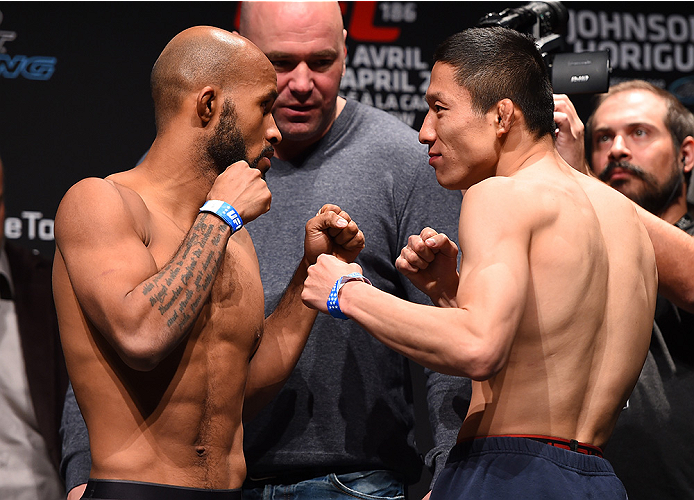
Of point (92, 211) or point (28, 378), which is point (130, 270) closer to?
point (92, 211)

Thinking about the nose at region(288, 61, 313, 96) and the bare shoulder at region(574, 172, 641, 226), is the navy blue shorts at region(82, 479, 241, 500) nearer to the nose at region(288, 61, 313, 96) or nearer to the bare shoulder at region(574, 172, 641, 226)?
the bare shoulder at region(574, 172, 641, 226)

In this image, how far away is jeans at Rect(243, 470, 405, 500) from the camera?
2.13 metres

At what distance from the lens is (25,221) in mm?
3357

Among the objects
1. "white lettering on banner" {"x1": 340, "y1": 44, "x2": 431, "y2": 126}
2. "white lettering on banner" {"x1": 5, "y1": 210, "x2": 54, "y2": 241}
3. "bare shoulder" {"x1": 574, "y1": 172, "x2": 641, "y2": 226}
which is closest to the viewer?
"bare shoulder" {"x1": 574, "y1": 172, "x2": 641, "y2": 226}

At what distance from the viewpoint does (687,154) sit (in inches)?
125

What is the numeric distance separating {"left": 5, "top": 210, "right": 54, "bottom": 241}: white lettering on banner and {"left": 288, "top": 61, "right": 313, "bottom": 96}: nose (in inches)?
59.7

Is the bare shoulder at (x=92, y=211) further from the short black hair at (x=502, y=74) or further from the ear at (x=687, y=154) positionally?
the ear at (x=687, y=154)

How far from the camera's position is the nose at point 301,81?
7.76 feet

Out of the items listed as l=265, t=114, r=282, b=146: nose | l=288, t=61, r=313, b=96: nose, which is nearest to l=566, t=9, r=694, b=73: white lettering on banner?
l=288, t=61, r=313, b=96: nose

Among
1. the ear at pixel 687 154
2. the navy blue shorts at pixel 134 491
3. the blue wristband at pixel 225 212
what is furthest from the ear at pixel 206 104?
the ear at pixel 687 154

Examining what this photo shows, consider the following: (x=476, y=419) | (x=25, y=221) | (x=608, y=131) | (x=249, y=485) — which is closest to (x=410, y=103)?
(x=608, y=131)

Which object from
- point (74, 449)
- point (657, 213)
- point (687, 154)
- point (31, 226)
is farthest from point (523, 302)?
point (31, 226)

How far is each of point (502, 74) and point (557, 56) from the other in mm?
776

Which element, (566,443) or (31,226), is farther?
(31,226)
